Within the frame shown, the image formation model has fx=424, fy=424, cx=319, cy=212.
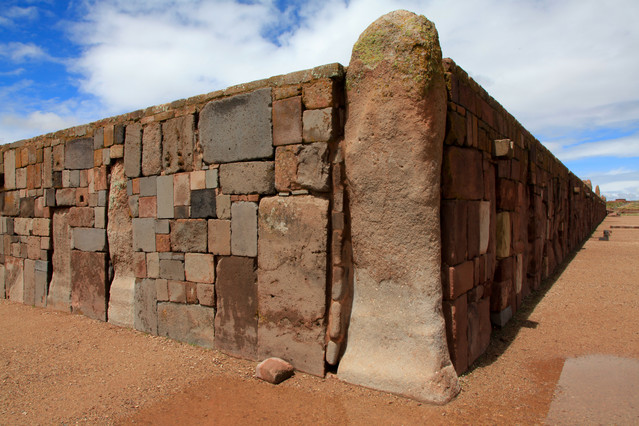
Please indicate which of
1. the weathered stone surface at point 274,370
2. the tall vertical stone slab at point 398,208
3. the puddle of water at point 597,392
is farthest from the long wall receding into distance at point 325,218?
the puddle of water at point 597,392

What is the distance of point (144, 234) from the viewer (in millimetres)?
5520

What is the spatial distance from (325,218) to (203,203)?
5.63 ft

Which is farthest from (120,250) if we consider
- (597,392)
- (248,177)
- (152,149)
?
(597,392)

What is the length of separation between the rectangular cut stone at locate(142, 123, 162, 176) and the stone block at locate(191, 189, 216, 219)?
0.78 meters

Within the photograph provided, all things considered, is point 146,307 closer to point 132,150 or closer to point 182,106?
point 132,150

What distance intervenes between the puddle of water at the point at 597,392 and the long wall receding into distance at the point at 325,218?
0.78 meters

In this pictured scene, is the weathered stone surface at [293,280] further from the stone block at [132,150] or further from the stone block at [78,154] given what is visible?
the stone block at [78,154]

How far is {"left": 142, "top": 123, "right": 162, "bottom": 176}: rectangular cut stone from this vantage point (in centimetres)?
536

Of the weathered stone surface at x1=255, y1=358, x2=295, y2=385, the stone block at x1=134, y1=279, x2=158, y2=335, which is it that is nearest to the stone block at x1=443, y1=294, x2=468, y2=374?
the weathered stone surface at x1=255, y1=358, x2=295, y2=385

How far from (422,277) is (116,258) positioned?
4423 mm

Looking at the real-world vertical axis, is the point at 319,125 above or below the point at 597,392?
above

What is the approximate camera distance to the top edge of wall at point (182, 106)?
13.1ft

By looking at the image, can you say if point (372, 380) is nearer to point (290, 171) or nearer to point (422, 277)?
point (422, 277)

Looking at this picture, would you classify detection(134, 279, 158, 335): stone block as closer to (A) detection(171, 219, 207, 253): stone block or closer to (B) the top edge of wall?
(A) detection(171, 219, 207, 253): stone block
